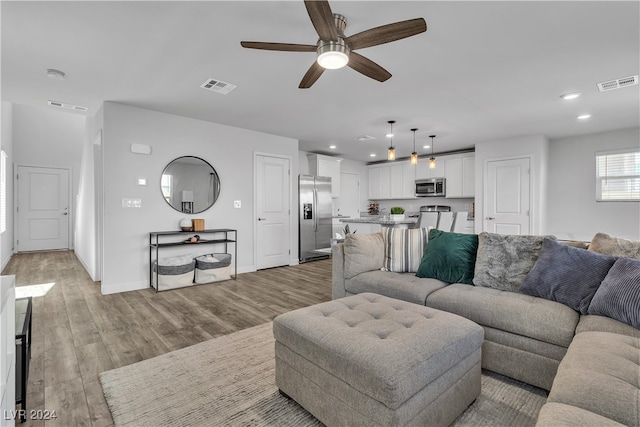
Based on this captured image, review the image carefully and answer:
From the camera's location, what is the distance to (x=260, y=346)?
243 cm

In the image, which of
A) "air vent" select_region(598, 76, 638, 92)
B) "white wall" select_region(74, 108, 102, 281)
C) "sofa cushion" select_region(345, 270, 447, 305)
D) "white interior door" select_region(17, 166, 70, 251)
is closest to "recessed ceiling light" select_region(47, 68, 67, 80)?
"white wall" select_region(74, 108, 102, 281)

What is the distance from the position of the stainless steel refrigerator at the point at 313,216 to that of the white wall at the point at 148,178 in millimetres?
1387

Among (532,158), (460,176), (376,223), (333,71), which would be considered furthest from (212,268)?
(532,158)

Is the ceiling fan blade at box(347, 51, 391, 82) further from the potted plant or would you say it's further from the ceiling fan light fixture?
the potted plant

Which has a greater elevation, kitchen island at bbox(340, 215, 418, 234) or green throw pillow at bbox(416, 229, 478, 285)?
kitchen island at bbox(340, 215, 418, 234)

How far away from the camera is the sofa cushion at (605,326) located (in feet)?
5.19

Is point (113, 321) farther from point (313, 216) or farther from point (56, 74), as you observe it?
point (313, 216)

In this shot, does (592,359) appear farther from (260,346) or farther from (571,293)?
(260,346)

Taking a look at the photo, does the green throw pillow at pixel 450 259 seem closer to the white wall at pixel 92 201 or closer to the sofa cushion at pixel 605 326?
the sofa cushion at pixel 605 326

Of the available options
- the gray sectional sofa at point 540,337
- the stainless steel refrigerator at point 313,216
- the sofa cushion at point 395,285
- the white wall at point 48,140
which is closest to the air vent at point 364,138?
the stainless steel refrigerator at point 313,216

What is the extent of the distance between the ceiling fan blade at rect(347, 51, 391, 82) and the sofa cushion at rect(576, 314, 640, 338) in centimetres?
202

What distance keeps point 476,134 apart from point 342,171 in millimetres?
3388

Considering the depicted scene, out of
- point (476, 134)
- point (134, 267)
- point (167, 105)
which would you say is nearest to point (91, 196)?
point (134, 267)

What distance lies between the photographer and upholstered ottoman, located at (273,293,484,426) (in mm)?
1253
